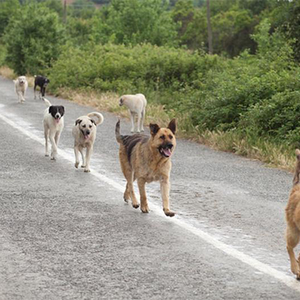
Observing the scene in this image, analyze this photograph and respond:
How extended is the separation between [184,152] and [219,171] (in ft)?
7.90

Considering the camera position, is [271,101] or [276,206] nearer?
[276,206]

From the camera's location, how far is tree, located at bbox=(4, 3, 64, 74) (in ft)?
140

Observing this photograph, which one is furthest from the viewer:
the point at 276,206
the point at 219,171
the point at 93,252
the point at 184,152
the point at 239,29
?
the point at 239,29

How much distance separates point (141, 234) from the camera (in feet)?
26.3

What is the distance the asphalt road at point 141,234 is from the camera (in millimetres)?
6168

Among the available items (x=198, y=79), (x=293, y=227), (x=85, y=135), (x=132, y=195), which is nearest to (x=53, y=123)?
(x=85, y=135)

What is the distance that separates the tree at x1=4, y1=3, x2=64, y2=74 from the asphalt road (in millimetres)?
29567

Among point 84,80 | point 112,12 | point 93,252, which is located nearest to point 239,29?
point 112,12

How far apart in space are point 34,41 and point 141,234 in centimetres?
3586

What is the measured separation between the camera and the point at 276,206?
9758mm

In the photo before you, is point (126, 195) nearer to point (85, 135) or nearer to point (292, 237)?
point (85, 135)

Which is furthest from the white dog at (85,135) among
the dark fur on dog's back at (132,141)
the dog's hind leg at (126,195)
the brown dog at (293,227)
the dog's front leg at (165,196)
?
the brown dog at (293,227)

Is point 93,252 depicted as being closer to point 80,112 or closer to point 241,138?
point 241,138

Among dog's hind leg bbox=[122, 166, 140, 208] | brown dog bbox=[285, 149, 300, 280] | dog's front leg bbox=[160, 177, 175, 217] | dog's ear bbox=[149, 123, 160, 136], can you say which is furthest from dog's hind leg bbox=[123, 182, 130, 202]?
brown dog bbox=[285, 149, 300, 280]
